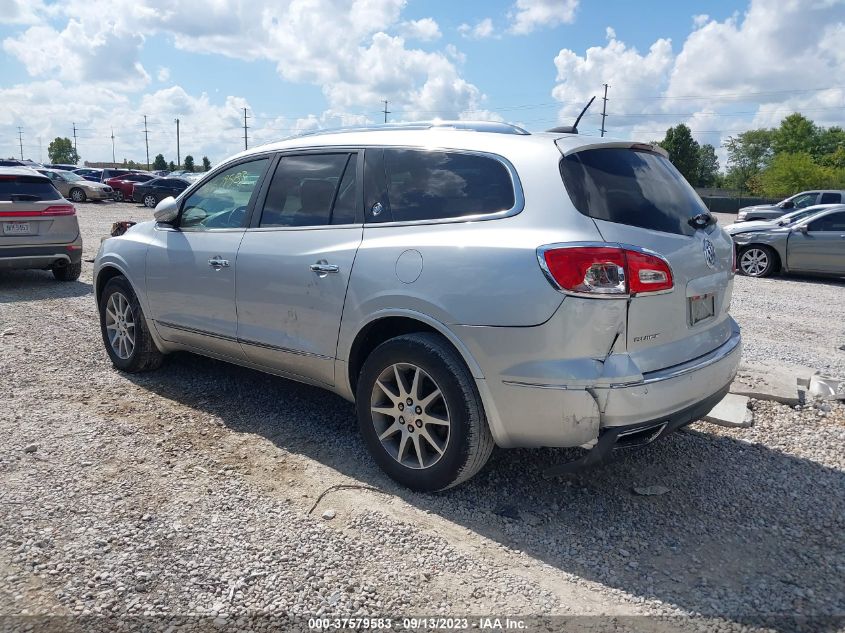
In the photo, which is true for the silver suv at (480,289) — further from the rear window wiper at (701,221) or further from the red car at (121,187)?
the red car at (121,187)

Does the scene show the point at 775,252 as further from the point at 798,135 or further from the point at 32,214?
the point at 798,135

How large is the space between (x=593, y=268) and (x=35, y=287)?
30.6ft

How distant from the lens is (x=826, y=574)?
9.64ft

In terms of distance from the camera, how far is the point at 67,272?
33.3 ft

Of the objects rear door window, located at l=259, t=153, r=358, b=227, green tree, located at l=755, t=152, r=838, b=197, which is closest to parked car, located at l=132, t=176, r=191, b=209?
rear door window, located at l=259, t=153, r=358, b=227

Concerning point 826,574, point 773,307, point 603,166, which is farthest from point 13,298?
point 773,307

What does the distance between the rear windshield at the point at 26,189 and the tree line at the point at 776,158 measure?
60.8 m

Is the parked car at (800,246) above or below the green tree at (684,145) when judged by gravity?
below

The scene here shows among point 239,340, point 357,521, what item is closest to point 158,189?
point 239,340

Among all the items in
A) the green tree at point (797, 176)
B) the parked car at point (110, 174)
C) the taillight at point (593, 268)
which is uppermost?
the green tree at point (797, 176)

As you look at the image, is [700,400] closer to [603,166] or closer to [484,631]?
[603,166]

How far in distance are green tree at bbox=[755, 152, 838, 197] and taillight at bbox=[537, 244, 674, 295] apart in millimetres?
77431

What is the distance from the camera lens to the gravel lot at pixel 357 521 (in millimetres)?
2729

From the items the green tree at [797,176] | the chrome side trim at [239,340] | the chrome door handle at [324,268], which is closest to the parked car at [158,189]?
the chrome side trim at [239,340]
